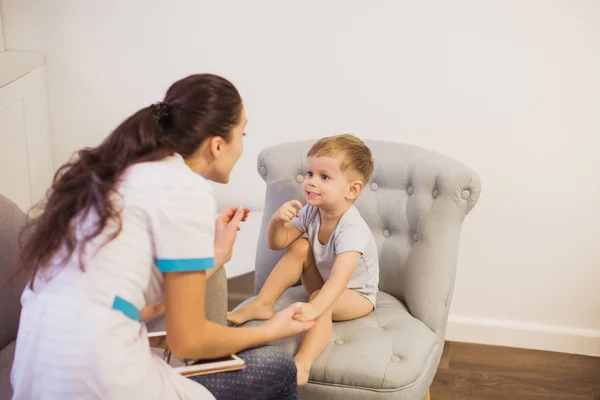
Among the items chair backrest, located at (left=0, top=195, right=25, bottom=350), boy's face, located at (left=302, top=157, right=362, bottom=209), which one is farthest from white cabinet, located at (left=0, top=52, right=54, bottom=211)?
boy's face, located at (left=302, top=157, right=362, bottom=209)

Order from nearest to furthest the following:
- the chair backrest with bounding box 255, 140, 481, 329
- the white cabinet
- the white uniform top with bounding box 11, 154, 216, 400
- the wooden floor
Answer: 1. the white uniform top with bounding box 11, 154, 216, 400
2. the chair backrest with bounding box 255, 140, 481, 329
3. the wooden floor
4. the white cabinet

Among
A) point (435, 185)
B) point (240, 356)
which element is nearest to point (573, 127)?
point (435, 185)

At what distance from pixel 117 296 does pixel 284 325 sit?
43cm

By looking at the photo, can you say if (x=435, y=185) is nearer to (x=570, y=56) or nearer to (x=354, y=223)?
(x=354, y=223)

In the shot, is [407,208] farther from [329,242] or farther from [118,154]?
[118,154]

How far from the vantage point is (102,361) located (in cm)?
139

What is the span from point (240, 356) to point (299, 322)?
0.18m

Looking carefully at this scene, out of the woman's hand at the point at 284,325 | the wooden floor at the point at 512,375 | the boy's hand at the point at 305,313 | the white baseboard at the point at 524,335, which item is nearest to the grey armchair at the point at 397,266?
the boy's hand at the point at 305,313

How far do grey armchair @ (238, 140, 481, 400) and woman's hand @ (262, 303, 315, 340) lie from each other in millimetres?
247

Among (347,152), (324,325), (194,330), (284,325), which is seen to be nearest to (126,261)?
(194,330)

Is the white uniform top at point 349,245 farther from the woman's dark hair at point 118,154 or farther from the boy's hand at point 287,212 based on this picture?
the woman's dark hair at point 118,154

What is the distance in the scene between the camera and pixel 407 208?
7.41ft

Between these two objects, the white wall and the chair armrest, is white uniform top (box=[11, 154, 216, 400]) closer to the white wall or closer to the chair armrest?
the chair armrest

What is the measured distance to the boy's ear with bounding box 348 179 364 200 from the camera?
2107mm
